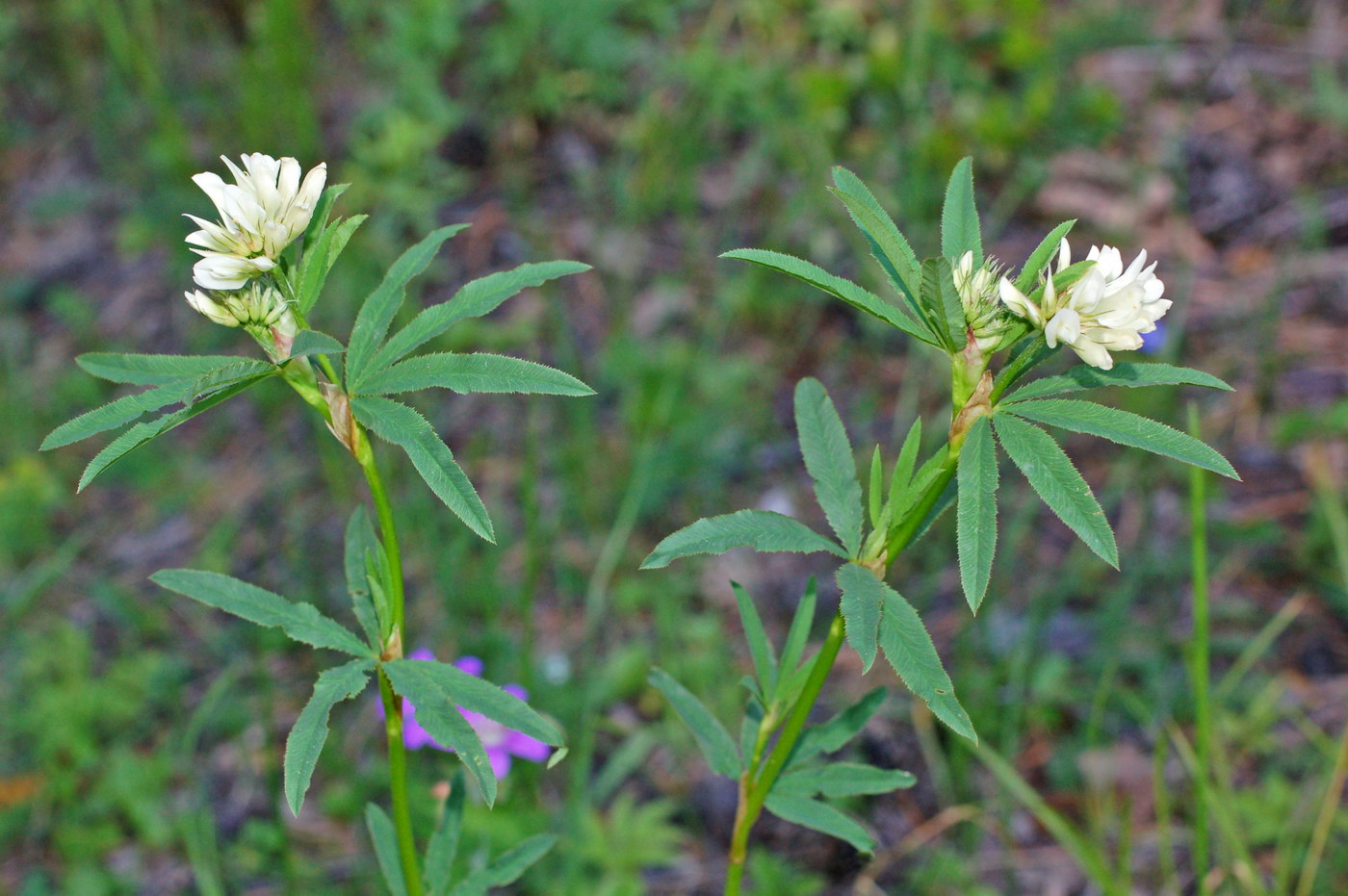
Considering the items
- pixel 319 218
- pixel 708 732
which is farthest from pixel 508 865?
pixel 319 218

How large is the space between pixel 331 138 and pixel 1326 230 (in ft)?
11.1

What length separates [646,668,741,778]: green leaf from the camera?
45.6 inches

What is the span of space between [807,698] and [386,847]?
0.52 m

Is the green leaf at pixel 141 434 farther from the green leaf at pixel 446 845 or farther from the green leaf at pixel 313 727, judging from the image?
the green leaf at pixel 446 845

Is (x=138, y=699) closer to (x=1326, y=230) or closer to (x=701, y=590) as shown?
(x=701, y=590)

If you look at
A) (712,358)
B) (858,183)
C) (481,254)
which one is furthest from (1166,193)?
(858,183)

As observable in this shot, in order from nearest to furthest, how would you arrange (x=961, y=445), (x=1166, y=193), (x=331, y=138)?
1. (x=961, y=445)
2. (x=1166, y=193)
3. (x=331, y=138)

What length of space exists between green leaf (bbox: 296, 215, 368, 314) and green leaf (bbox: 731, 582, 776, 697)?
19.5 inches

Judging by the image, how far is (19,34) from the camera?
177 inches

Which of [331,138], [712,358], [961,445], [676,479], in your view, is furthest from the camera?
[331,138]

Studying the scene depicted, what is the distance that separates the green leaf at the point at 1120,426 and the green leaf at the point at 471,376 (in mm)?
399

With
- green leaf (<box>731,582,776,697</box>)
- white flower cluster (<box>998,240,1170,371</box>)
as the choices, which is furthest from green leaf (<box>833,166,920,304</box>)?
green leaf (<box>731,582,776,697</box>)

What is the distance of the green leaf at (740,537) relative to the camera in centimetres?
90

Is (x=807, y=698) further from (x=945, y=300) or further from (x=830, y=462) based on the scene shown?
(x=945, y=300)
